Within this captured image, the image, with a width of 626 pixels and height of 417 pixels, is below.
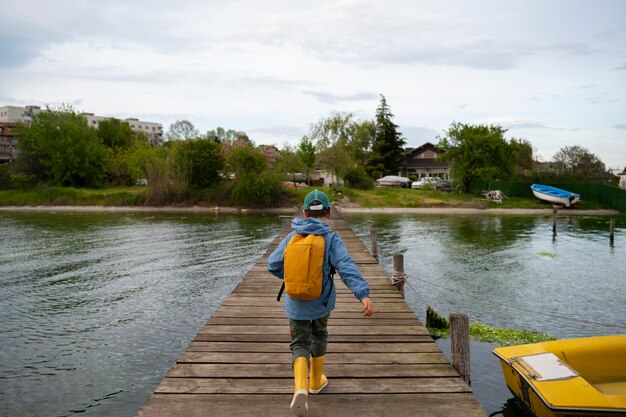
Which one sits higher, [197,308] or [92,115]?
[92,115]

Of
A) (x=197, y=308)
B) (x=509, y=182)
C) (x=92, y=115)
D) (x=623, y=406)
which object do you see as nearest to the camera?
(x=623, y=406)

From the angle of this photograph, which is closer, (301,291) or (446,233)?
(301,291)

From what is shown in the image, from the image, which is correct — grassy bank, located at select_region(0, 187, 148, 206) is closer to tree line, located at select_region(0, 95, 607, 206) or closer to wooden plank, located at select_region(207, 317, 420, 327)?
tree line, located at select_region(0, 95, 607, 206)

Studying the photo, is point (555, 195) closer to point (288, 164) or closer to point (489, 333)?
point (288, 164)

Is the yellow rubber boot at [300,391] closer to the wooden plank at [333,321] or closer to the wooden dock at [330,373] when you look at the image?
the wooden dock at [330,373]

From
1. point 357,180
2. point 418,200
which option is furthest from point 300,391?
point 357,180

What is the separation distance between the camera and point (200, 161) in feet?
205

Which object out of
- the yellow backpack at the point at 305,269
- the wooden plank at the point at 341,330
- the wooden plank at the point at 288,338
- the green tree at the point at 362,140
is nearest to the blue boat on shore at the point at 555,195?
the green tree at the point at 362,140

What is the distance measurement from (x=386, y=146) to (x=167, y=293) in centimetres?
6407

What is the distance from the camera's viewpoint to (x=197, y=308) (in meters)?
14.0

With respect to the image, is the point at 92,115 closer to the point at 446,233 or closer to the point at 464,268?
the point at 446,233

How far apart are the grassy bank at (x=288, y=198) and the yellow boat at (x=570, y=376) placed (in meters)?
48.6

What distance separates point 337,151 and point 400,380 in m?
63.6

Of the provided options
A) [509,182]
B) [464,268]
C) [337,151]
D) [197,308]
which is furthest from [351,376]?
[337,151]
